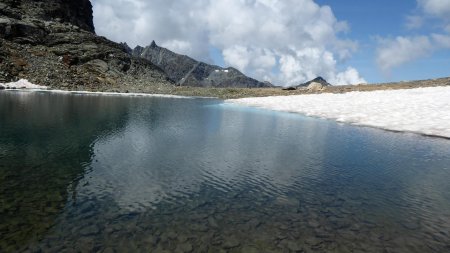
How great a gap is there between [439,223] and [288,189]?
687 cm

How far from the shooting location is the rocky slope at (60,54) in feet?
370

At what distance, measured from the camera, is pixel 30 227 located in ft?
39.0

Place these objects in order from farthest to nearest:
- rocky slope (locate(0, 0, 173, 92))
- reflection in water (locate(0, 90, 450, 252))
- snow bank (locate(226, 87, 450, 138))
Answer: rocky slope (locate(0, 0, 173, 92))
snow bank (locate(226, 87, 450, 138))
reflection in water (locate(0, 90, 450, 252))

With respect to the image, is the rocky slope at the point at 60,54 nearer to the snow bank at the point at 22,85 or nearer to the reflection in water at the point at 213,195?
the snow bank at the point at 22,85

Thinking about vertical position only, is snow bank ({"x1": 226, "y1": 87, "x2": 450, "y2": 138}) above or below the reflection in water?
above

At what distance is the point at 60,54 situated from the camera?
5177 inches

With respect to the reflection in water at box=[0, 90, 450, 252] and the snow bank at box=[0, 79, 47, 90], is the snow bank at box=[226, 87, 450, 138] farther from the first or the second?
the snow bank at box=[0, 79, 47, 90]

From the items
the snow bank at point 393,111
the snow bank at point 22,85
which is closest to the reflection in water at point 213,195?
the snow bank at point 393,111

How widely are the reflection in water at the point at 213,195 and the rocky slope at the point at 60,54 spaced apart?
94540 millimetres

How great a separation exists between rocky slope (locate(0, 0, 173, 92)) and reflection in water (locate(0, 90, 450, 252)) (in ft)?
310

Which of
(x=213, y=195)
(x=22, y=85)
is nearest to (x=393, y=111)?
(x=213, y=195)

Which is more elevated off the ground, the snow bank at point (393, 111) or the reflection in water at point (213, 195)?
the snow bank at point (393, 111)

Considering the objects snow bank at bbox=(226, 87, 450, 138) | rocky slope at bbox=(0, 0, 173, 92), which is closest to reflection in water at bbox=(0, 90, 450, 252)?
snow bank at bbox=(226, 87, 450, 138)

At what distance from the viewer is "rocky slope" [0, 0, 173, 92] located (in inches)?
4437
